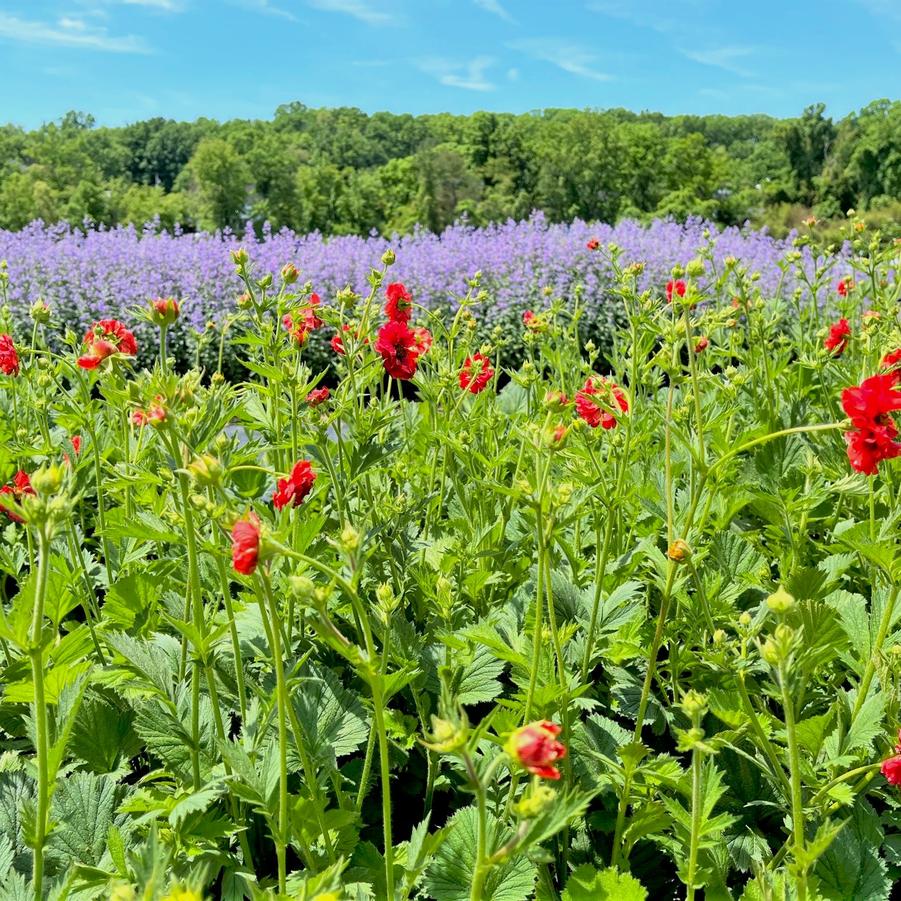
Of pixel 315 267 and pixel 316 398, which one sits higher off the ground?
pixel 315 267

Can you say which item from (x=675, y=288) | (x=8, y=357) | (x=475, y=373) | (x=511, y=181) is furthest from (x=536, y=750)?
(x=511, y=181)

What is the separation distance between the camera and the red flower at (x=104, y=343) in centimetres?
172

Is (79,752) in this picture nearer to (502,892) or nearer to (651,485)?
(502,892)

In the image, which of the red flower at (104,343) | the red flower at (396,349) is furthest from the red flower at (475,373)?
the red flower at (104,343)

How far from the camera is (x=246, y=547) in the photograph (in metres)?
1.04

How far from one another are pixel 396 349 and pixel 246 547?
139cm

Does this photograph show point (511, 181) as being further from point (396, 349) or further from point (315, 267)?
point (396, 349)

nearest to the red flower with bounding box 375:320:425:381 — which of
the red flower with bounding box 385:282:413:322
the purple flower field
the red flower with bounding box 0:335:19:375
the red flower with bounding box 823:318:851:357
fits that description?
the red flower with bounding box 385:282:413:322

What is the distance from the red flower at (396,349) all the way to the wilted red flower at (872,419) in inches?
47.6

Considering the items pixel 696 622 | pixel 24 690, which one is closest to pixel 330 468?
pixel 24 690

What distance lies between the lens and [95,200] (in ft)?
187

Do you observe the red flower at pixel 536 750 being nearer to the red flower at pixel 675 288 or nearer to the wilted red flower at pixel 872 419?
the wilted red flower at pixel 872 419

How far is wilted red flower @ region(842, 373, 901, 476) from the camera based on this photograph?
1.46 metres

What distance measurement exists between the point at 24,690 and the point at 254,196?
2439 inches
